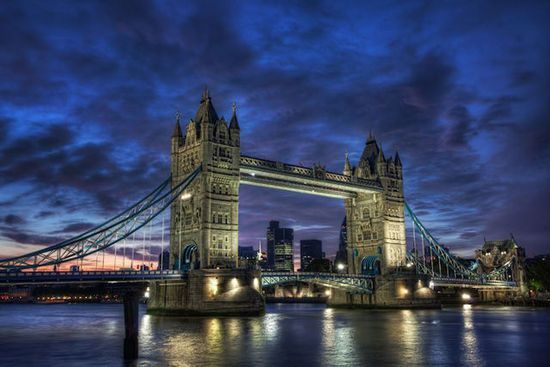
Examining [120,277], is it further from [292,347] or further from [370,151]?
[370,151]

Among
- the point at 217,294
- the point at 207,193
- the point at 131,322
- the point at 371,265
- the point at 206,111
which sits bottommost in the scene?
the point at 131,322

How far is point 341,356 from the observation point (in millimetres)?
29641

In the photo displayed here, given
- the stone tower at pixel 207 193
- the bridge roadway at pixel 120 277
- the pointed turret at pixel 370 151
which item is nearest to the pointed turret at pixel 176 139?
the stone tower at pixel 207 193

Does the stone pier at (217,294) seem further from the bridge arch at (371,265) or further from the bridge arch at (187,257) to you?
the bridge arch at (371,265)

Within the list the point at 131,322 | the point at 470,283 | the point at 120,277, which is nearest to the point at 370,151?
the point at 470,283

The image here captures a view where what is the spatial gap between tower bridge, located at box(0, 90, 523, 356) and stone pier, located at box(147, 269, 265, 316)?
0.37 ft

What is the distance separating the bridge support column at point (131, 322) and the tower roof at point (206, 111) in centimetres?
4209

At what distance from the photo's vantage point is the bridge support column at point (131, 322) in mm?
28594

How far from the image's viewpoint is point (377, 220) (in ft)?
299

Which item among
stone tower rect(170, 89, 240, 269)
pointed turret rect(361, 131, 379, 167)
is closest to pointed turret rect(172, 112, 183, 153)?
stone tower rect(170, 89, 240, 269)

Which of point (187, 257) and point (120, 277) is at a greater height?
point (187, 257)

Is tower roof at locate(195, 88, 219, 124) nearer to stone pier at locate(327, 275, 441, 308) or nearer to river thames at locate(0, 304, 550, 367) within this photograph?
A: river thames at locate(0, 304, 550, 367)

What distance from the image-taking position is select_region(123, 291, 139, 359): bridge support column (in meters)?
28.6

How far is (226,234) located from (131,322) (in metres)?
39.3
